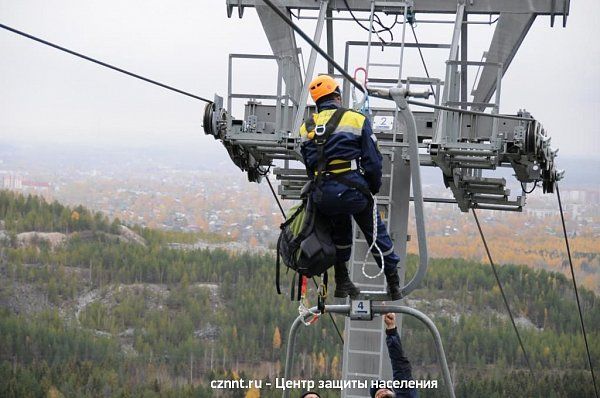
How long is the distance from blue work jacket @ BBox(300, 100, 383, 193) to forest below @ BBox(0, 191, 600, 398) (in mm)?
32968

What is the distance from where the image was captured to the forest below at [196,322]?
43.3 meters

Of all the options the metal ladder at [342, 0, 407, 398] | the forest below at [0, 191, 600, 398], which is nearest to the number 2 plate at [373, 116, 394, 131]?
the metal ladder at [342, 0, 407, 398]

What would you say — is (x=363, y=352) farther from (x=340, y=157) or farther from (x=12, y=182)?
(x=12, y=182)

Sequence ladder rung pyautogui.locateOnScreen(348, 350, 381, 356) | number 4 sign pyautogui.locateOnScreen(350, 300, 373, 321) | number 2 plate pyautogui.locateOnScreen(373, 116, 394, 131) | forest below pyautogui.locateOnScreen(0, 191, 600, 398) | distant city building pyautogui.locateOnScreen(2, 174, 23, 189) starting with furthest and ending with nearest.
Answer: distant city building pyautogui.locateOnScreen(2, 174, 23, 189), forest below pyautogui.locateOnScreen(0, 191, 600, 398), ladder rung pyautogui.locateOnScreen(348, 350, 381, 356), number 2 plate pyautogui.locateOnScreen(373, 116, 394, 131), number 4 sign pyautogui.locateOnScreen(350, 300, 373, 321)

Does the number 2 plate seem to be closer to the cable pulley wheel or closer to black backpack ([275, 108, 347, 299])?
the cable pulley wheel

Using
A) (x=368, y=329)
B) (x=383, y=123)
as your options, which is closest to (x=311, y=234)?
(x=383, y=123)

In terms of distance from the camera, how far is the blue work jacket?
7855mm

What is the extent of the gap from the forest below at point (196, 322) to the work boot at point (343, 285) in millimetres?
32332

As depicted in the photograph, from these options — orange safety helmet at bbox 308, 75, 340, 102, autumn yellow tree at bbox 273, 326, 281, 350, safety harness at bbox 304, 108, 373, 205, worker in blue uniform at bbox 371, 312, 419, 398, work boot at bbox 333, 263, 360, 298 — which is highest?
orange safety helmet at bbox 308, 75, 340, 102

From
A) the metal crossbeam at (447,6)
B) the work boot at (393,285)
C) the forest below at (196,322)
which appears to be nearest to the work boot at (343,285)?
the work boot at (393,285)

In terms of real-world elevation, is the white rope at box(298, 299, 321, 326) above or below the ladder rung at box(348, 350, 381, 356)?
above

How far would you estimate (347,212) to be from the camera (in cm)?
794

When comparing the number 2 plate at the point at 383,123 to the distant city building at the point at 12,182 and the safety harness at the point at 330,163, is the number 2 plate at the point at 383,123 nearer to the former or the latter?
the safety harness at the point at 330,163

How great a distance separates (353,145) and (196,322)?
40392 millimetres
